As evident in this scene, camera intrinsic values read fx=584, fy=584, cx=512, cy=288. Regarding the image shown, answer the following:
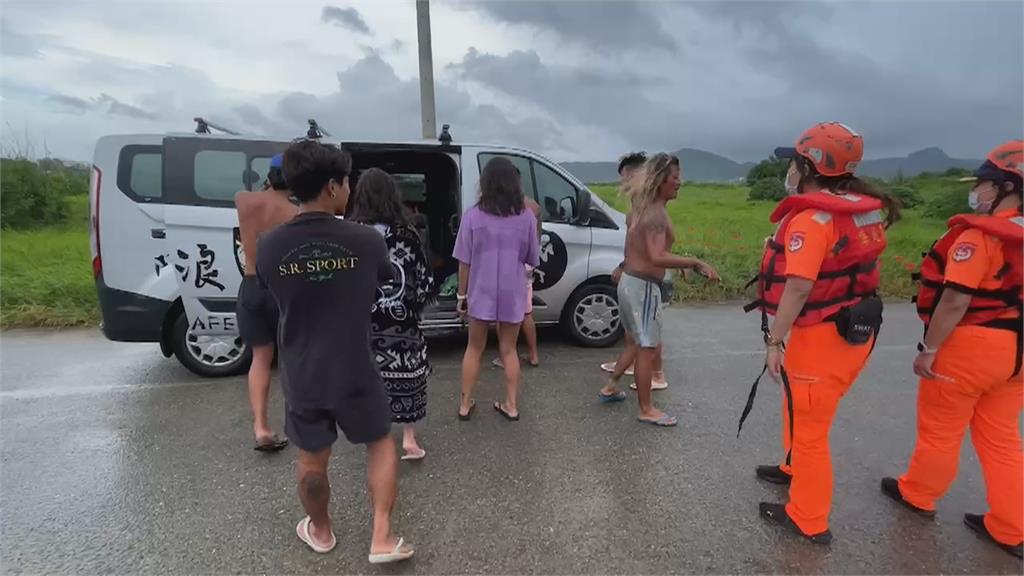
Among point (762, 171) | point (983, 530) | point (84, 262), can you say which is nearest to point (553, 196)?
point (983, 530)

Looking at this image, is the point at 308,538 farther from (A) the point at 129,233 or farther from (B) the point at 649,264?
(A) the point at 129,233

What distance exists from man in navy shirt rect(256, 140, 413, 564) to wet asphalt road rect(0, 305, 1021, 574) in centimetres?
64

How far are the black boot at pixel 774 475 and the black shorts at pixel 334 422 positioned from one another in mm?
2016

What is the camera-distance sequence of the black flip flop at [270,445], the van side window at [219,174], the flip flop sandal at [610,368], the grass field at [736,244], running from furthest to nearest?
the grass field at [736,244], the flip flop sandal at [610,368], the van side window at [219,174], the black flip flop at [270,445]

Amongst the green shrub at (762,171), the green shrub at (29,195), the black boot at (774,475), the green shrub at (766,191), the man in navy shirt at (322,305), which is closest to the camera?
the man in navy shirt at (322,305)

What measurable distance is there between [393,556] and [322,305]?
1056 mm

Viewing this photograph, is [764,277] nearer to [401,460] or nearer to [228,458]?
[401,460]

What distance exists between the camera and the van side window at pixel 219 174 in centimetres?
433

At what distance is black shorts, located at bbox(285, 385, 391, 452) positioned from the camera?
2.11m

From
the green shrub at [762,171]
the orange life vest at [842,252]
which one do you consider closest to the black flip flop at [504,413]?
the orange life vest at [842,252]

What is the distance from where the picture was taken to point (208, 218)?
14.0 feet

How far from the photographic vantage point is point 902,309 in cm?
722

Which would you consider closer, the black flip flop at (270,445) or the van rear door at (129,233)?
the black flip flop at (270,445)

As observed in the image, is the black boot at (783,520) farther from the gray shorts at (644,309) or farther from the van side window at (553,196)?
the van side window at (553,196)
